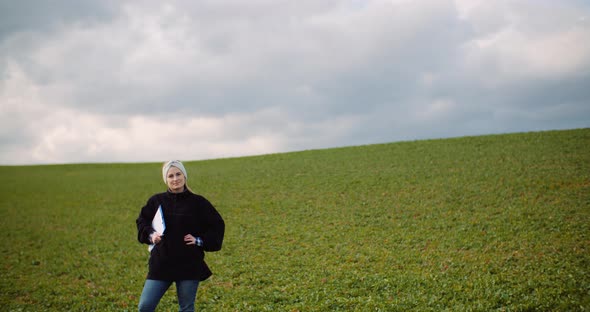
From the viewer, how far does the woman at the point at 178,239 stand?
20.4 ft

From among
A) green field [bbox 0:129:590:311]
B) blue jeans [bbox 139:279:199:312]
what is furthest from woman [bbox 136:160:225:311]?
green field [bbox 0:129:590:311]

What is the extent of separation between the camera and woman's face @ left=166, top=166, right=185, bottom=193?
250 inches

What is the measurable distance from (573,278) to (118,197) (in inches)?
1310

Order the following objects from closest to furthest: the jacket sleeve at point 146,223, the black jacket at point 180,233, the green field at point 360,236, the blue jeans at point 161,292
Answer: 1. the blue jeans at point 161,292
2. the black jacket at point 180,233
3. the jacket sleeve at point 146,223
4. the green field at point 360,236

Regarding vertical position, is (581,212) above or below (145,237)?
below

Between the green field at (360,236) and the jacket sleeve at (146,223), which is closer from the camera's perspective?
the jacket sleeve at (146,223)

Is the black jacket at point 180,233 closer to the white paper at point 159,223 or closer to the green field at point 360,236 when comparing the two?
the white paper at point 159,223

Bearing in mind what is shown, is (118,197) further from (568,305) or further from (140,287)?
(568,305)

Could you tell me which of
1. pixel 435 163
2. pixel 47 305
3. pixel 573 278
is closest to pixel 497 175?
pixel 435 163

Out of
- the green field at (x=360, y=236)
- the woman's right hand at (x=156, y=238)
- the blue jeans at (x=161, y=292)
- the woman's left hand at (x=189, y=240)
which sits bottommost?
the green field at (x=360, y=236)

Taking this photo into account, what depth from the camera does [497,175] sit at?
88.6ft

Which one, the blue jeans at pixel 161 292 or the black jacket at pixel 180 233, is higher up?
the black jacket at pixel 180 233

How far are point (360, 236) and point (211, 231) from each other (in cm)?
1301

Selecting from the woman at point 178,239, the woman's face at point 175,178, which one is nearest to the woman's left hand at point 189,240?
the woman at point 178,239
